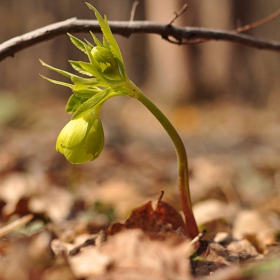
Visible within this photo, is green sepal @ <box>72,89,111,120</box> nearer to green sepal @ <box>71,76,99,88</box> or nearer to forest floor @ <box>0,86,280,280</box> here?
green sepal @ <box>71,76,99,88</box>

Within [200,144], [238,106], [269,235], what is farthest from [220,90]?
[269,235]

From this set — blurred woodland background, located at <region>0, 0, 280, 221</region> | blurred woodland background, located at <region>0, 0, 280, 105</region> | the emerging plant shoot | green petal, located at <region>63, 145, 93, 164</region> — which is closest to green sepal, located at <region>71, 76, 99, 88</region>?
the emerging plant shoot

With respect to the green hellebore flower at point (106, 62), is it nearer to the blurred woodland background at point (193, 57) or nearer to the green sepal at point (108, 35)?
the green sepal at point (108, 35)

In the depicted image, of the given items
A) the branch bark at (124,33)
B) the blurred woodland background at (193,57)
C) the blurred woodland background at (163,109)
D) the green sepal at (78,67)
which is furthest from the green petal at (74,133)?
the blurred woodland background at (193,57)

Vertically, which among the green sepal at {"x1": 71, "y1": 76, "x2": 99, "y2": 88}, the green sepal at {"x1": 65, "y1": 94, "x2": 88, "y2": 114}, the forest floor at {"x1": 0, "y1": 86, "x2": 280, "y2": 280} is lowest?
the forest floor at {"x1": 0, "y1": 86, "x2": 280, "y2": 280}

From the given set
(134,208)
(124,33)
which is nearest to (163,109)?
(134,208)

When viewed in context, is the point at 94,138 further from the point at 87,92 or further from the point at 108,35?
the point at 108,35
